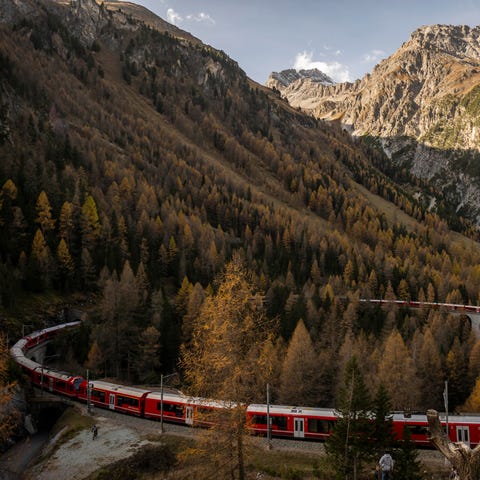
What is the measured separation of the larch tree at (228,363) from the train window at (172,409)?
21.6m

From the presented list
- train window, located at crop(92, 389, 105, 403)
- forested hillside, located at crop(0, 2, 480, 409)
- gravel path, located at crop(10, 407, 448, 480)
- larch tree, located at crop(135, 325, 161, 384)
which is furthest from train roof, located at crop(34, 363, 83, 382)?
larch tree, located at crop(135, 325, 161, 384)

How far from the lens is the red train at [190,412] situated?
40.3 meters

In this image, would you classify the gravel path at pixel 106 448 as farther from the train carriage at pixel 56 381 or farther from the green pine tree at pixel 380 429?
the train carriage at pixel 56 381

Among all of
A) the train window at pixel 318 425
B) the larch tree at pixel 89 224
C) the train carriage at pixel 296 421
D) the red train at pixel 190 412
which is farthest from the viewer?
the larch tree at pixel 89 224

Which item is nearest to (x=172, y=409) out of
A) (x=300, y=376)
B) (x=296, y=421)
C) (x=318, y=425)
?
(x=296, y=421)

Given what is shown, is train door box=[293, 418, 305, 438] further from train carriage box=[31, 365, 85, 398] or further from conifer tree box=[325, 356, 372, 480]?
train carriage box=[31, 365, 85, 398]

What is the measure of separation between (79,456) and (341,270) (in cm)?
10599

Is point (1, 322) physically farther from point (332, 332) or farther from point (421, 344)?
point (421, 344)

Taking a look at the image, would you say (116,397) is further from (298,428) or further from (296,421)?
(298,428)

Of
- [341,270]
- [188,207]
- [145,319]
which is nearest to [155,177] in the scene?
[188,207]

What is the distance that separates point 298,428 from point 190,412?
10.5 metres

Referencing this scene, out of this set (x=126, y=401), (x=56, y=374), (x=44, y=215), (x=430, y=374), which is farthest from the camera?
(x=44, y=215)

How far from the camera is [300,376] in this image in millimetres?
63875

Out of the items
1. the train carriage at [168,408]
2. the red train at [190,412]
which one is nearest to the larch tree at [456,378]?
the red train at [190,412]
